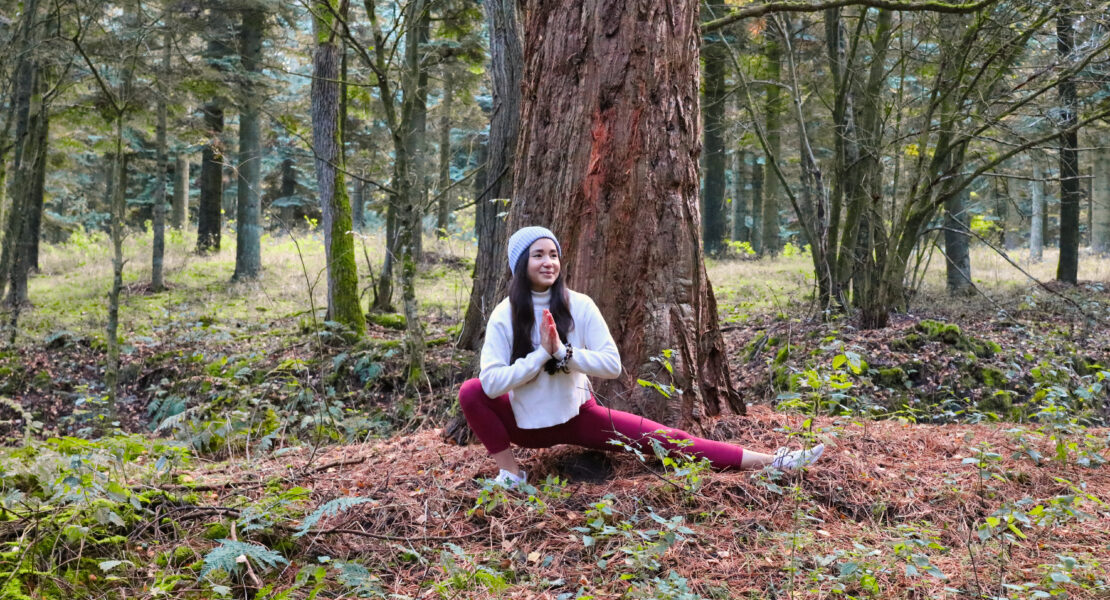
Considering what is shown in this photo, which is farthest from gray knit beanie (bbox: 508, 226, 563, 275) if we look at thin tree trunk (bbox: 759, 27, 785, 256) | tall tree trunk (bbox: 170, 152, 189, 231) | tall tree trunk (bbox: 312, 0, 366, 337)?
tall tree trunk (bbox: 170, 152, 189, 231)

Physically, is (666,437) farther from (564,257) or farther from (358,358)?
(358,358)

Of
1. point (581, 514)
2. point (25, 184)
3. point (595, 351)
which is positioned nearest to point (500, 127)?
point (595, 351)

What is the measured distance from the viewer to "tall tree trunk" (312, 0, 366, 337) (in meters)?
10.1

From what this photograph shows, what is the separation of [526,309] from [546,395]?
1.46ft

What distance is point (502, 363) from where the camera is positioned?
3.89 meters

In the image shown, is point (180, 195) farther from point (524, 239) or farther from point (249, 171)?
point (524, 239)

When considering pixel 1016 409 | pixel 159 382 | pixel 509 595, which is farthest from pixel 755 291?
pixel 509 595

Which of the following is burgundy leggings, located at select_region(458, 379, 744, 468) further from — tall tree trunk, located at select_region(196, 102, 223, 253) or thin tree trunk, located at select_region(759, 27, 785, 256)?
tall tree trunk, located at select_region(196, 102, 223, 253)

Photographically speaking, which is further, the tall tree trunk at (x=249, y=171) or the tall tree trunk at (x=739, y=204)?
the tall tree trunk at (x=739, y=204)

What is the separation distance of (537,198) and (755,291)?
9612 mm

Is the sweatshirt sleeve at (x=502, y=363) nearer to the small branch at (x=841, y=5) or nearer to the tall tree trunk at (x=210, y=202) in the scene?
the small branch at (x=841, y=5)

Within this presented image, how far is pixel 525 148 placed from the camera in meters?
5.05

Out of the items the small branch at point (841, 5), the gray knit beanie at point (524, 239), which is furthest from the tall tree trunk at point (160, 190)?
the gray knit beanie at point (524, 239)

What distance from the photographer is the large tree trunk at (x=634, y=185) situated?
459 centimetres
